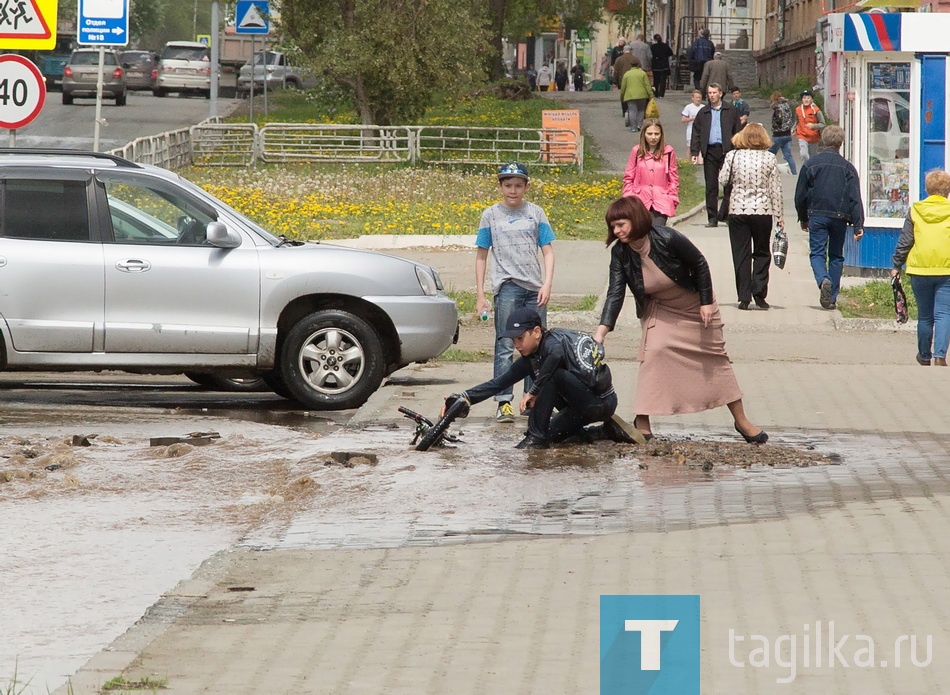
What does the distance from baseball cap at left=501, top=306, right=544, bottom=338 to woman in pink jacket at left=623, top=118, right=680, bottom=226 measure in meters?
5.59

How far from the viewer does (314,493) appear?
7840 mm

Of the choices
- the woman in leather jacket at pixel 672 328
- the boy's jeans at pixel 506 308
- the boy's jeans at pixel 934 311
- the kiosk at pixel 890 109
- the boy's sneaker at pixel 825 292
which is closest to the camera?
the woman in leather jacket at pixel 672 328

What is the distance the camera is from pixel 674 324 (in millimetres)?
8797

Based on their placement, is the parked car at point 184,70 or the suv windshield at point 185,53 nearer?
the parked car at point 184,70

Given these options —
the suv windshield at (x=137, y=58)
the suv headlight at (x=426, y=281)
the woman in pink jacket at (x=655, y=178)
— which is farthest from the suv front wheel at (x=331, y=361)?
the suv windshield at (x=137, y=58)

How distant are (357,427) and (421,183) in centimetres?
1738

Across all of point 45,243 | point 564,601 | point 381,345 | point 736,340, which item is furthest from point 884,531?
point 736,340

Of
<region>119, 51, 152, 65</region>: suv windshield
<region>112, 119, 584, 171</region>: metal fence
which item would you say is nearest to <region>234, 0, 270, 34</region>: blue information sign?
<region>112, 119, 584, 171</region>: metal fence

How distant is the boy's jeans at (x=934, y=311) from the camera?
476 inches

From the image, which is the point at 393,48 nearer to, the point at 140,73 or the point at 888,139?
the point at 888,139

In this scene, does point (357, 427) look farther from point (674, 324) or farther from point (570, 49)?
point (570, 49)

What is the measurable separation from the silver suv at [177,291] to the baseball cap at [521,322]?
2.17 m

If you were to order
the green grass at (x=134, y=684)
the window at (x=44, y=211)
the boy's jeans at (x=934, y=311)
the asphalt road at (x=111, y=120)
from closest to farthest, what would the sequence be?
the green grass at (x=134, y=684)
the window at (x=44, y=211)
the boy's jeans at (x=934, y=311)
the asphalt road at (x=111, y=120)

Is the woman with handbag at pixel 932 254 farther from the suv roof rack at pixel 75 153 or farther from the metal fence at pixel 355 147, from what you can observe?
the metal fence at pixel 355 147
